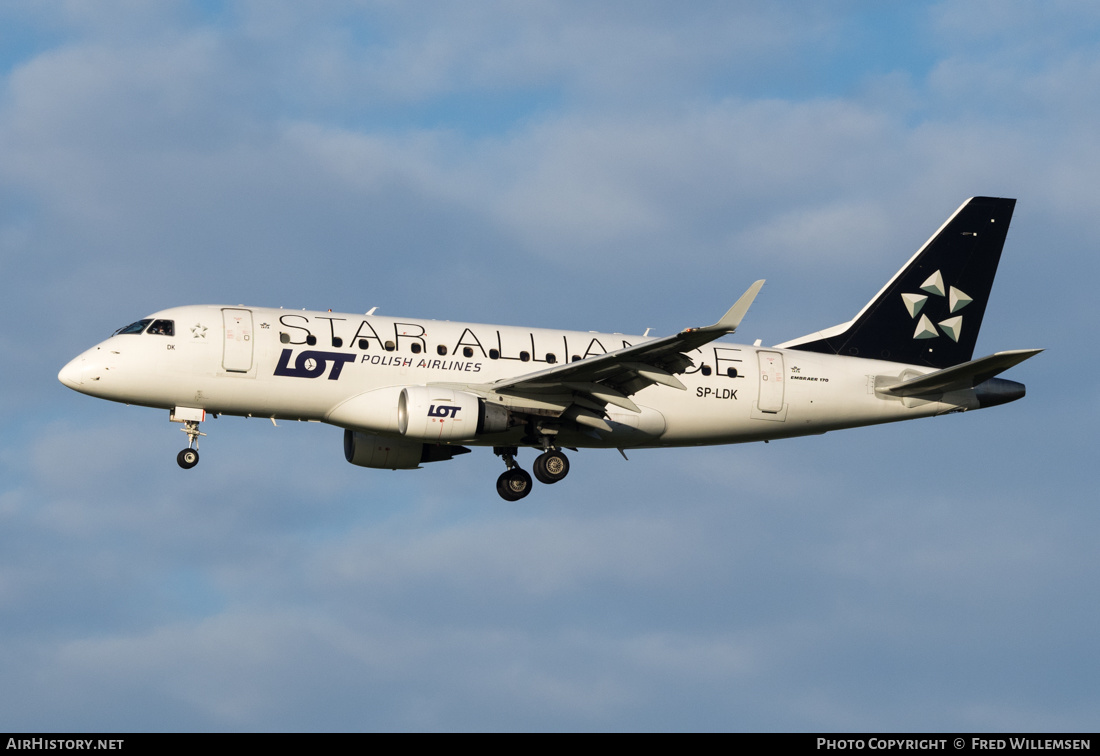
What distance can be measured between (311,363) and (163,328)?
4.41 meters

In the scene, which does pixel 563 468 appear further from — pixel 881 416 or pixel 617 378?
pixel 881 416

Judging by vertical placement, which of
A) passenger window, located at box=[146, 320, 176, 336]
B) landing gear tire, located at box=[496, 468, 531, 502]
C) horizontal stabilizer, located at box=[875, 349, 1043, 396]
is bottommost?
landing gear tire, located at box=[496, 468, 531, 502]

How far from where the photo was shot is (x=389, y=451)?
158 ft

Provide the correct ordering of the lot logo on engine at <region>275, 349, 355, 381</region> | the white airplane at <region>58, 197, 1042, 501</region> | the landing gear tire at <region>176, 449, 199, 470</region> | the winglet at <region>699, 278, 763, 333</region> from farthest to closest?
1. the landing gear tire at <region>176, 449, 199, 470</region>
2. the lot logo on engine at <region>275, 349, 355, 381</region>
3. the white airplane at <region>58, 197, 1042, 501</region>
4. the winglet at <region>699, 278, 763, 333</region>

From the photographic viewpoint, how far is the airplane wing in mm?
41719

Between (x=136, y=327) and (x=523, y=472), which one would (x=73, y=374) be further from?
(x=523, y=472)

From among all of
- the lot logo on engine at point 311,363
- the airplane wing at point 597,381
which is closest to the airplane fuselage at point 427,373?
the lot logo on engine at point 311,363

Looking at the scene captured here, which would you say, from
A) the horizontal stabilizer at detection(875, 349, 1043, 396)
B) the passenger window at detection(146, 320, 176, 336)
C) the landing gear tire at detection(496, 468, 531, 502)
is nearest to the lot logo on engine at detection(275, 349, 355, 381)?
the passenger window at detection(146, 320, 176, 336)

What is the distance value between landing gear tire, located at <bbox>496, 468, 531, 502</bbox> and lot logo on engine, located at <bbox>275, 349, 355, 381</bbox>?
6574mm

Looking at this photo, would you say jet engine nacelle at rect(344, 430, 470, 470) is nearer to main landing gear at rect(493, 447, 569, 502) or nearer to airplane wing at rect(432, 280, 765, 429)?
main landing gear at rect(493, 447, 569, 502)
